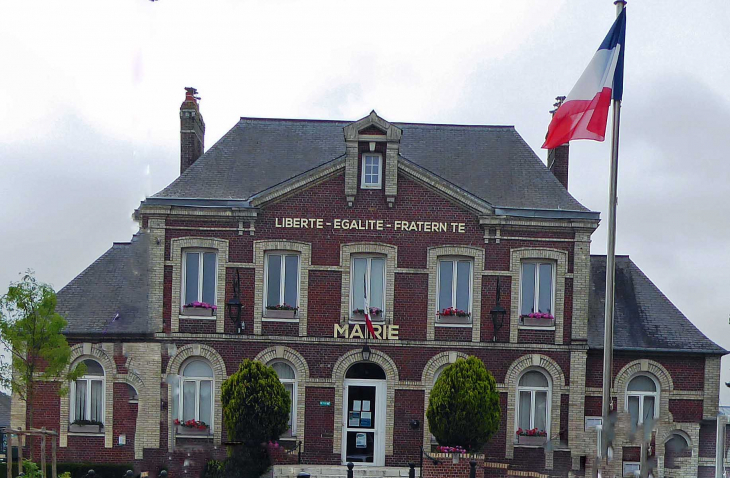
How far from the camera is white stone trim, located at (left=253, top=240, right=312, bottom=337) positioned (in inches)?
914

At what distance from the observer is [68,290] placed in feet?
81.8

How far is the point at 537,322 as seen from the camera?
919 inches

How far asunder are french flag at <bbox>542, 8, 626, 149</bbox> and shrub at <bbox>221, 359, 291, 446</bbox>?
9944 millimetres

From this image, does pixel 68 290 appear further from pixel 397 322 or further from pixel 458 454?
pixel 458 454

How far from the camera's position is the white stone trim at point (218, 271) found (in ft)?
76.3

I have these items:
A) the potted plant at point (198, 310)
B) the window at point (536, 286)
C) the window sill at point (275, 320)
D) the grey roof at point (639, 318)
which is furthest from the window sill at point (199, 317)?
the grey roof at point (639, 318)

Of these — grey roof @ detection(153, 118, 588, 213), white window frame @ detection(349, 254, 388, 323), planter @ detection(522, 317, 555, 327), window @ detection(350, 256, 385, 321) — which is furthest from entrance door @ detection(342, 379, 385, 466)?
grey roof @ detection(153, 118, 588, 213)

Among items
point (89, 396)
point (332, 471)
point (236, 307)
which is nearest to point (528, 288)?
point (332, 471)

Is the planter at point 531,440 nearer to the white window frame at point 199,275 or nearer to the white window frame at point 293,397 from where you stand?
the white window frame at point 293,397

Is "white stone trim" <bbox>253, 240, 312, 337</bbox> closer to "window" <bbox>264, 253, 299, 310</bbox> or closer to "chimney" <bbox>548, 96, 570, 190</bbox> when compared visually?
"window" <bbox>264, 253, 299, 310</bbox>

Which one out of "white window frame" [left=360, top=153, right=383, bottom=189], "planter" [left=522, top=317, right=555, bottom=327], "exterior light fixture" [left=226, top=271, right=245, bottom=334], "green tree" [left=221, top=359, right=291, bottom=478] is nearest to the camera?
"green tree" [left=221, top=359, right=291, bottom=478]

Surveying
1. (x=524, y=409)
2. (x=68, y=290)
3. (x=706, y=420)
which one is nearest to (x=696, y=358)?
(x=706, y=420)

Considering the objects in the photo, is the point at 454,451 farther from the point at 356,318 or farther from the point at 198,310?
the point at 198,310

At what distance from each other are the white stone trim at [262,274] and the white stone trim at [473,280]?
9.97 ft
